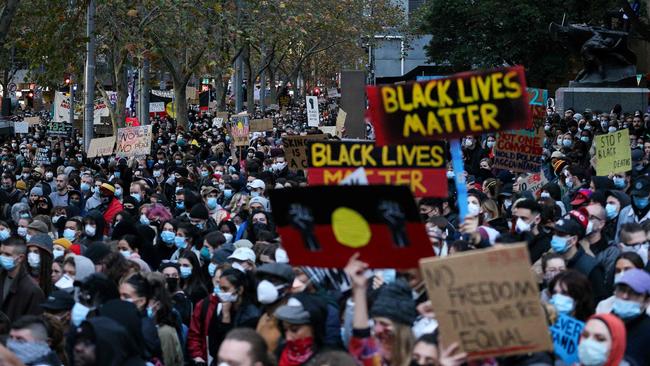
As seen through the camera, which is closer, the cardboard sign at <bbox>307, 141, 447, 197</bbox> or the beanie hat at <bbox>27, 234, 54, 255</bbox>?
the cardboard sign at <bbox>307, 141, 447, 197</bbox>

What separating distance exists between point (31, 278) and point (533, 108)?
29.4 ft

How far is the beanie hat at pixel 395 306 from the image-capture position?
21.0 feet

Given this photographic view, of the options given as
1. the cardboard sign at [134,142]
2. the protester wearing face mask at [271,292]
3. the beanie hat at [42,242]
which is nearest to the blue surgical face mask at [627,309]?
the protester wearing face mask at [271,292]

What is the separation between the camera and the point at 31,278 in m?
9.38

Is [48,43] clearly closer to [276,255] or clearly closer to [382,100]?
[276,255]

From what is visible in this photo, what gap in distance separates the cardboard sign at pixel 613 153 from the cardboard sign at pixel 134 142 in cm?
1028

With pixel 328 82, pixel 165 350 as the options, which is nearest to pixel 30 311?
pixel 165 350

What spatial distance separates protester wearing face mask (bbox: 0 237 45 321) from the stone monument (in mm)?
25222

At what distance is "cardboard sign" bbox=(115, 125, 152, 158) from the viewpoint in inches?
899

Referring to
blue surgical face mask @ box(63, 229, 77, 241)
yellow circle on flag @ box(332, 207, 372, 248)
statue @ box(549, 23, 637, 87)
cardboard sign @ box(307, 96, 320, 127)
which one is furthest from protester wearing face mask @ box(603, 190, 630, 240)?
statue @ box(549, 23, 637, 87)

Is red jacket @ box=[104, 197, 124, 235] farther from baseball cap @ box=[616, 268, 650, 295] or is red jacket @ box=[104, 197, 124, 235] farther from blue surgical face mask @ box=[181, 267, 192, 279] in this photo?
baseball cap @ box=[616, 268, 650, 295]

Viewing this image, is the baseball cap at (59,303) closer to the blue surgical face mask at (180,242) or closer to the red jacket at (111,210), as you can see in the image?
the blue surgical face mask at (180,242)

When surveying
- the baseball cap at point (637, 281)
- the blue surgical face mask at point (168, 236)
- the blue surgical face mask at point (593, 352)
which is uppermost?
the baseball cap at point (637, 281)

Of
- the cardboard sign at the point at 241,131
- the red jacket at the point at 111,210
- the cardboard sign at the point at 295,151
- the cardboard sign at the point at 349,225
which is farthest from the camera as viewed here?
the cardboard sign at the point at 241,131
